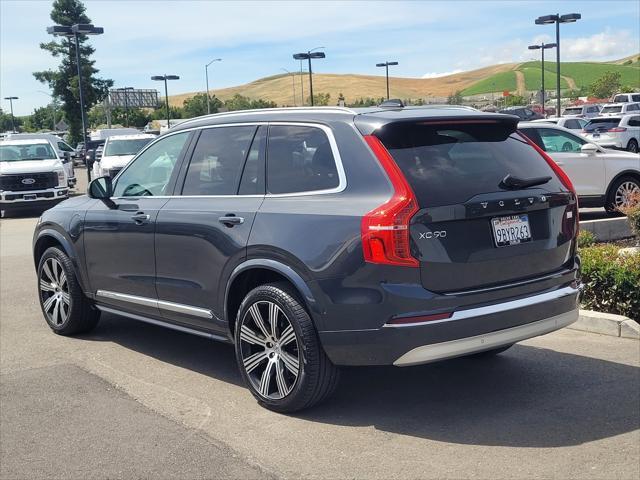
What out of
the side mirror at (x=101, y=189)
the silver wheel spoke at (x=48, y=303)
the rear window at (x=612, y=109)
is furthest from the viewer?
the rear window at (x=612, y=109)

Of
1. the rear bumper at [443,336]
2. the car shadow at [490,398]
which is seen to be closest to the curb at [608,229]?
the car shadow at [490,398]

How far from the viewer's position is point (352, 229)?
4.40 m

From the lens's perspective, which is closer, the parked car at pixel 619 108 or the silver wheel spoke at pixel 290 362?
the silver wheel spoke at pixel 290 362

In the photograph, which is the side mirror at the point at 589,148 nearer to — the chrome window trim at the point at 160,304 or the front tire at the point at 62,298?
the front tire at the point at 62,298

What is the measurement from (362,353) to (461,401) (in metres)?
1.03

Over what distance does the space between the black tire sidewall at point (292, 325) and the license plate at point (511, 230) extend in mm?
1237

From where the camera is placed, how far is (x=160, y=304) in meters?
5.80

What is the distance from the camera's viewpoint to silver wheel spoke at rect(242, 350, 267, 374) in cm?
502

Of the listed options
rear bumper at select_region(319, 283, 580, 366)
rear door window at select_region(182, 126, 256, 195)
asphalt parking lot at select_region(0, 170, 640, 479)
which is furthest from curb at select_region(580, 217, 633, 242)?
rear door window at select_region(182, 126, 256, 195)

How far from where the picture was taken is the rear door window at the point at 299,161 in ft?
15.8

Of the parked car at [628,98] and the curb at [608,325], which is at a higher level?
the parked car at [628,98]

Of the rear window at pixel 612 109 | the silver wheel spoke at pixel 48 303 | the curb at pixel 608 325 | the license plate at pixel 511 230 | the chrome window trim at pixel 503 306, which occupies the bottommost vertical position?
the curb at pixel 608 325

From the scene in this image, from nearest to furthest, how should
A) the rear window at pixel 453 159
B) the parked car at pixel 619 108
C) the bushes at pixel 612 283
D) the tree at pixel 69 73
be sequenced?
the rear window at pixel 453 159 → the bushes at pixel 612 283 → the parked car at pixel 619 108 → the tree at pixel 69 73

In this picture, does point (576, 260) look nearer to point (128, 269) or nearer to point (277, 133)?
point (277, 133)
